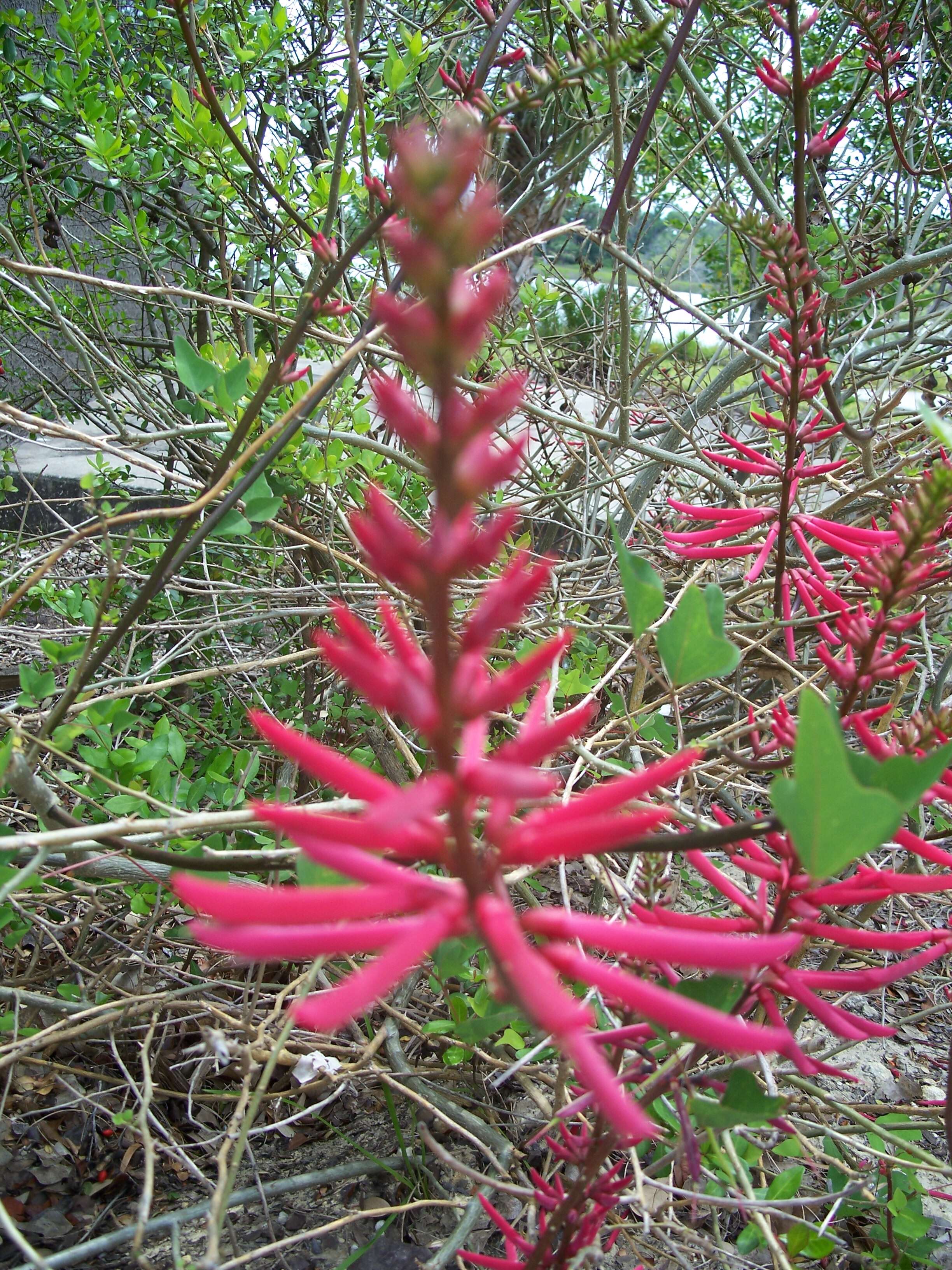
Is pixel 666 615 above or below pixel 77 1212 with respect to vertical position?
above

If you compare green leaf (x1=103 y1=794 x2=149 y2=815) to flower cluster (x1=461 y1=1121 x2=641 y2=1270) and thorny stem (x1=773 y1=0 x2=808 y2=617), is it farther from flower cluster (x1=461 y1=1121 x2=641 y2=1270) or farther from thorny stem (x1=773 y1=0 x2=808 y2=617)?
thorny stem (x1=773 y1=0 x2=808 y2=617)

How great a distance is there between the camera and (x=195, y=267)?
1.96m

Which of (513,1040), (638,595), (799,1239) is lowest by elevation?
(799,1239)

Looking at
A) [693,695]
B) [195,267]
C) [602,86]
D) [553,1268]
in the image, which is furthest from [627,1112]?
[602,86]

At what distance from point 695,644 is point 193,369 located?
1.98 ft

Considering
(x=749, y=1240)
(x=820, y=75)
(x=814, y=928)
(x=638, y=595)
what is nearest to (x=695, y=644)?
(x=638, y=595)

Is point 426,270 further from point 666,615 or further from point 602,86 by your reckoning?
point 602,86

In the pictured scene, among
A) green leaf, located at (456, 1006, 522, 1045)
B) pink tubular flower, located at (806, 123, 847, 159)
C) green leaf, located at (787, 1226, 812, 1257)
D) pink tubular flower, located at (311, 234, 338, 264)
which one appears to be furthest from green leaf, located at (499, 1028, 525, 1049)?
pink tubular flower, located at (806, 123, 847, 159)

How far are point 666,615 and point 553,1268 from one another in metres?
0.85

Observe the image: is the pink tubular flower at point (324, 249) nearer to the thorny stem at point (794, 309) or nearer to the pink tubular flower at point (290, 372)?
the pink tubular flower at point (290, 372)

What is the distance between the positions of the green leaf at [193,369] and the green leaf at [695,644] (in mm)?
569

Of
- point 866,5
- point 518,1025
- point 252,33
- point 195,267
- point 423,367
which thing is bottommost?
point 518,1025

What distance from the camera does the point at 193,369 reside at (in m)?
0.89

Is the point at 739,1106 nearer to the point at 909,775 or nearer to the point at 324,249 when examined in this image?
the point at 909,775
